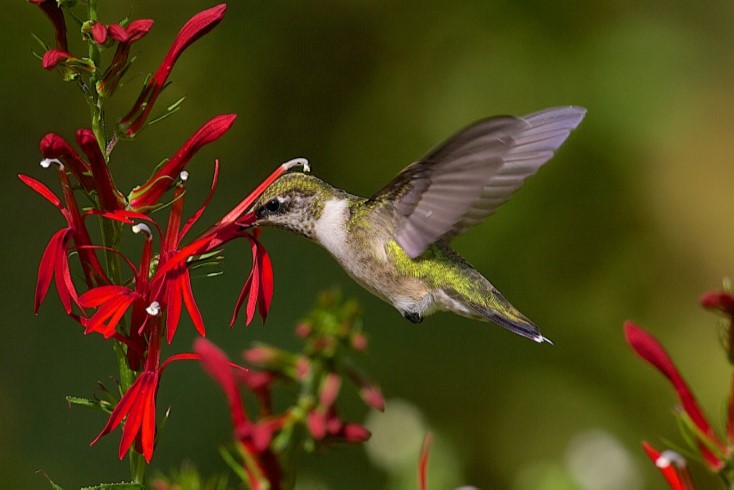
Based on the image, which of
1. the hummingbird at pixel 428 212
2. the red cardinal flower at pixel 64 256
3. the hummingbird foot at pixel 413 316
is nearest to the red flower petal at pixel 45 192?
the red cardinal flower at pixel 64 256

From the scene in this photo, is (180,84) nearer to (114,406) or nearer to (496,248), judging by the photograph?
(496,248)

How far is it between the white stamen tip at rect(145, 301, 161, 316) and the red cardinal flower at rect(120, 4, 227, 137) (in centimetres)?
18

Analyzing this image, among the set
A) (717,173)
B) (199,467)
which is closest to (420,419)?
(199,467)

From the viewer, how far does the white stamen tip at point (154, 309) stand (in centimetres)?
100

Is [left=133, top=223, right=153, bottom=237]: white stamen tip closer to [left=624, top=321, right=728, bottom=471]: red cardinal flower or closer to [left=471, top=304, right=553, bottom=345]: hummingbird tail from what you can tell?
[left=624, top=321, right=728, bottom=471]: red cardinal flower

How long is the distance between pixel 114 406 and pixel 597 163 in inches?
83.5

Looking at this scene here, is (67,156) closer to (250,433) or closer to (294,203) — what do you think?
(250,433)

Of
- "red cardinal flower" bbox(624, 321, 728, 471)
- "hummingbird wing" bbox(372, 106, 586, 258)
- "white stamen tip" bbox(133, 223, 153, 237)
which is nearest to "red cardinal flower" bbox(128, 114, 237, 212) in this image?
"white stamen tip" bbox(133, 223, 153, 237)

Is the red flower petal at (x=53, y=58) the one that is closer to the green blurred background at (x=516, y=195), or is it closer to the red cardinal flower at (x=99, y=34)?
the red cardinal flower at (x=99, y=34)

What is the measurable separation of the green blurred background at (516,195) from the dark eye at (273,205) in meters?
1.30

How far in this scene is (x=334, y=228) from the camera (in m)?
1.55

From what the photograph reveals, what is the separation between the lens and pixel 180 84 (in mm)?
2918

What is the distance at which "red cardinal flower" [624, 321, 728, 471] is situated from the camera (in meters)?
0.99

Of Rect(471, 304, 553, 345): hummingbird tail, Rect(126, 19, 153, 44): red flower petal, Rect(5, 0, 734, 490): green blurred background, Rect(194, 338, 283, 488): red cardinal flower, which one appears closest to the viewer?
Rect(194, 338, 283, 488): red cardinal flower
